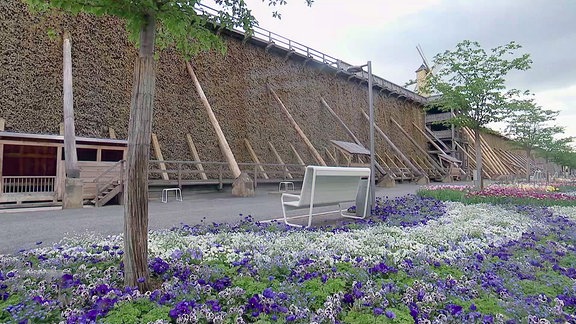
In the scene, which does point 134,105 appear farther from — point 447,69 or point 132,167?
point 447,69

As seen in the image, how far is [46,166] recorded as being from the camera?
13.6 m

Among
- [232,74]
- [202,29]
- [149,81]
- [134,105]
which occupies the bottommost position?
[134,105]

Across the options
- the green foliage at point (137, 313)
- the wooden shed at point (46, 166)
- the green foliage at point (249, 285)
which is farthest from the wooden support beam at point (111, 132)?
the green foliage at point (137, 313)

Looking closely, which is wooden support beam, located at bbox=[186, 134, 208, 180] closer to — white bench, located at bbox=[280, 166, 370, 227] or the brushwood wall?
the brushwood wall

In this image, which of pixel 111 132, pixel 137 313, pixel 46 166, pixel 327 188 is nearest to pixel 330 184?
pixel 327 188

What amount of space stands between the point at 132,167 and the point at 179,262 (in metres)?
1.04

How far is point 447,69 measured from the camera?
37.0 feet

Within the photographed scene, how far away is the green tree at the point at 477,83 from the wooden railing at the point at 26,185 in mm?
13695

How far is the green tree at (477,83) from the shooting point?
10.3 meters

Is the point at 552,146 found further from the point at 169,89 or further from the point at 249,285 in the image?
the point at 249,285

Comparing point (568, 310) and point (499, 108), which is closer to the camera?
point (568, 310)

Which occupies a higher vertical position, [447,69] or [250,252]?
[447,69]

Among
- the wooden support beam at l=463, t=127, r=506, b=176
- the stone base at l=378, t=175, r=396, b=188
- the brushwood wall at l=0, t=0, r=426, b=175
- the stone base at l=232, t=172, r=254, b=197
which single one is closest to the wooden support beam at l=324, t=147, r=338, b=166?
the brushwood wall at l=0, t=0, r=426, b=175

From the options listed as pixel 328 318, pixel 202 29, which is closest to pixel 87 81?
pixel 202 29
